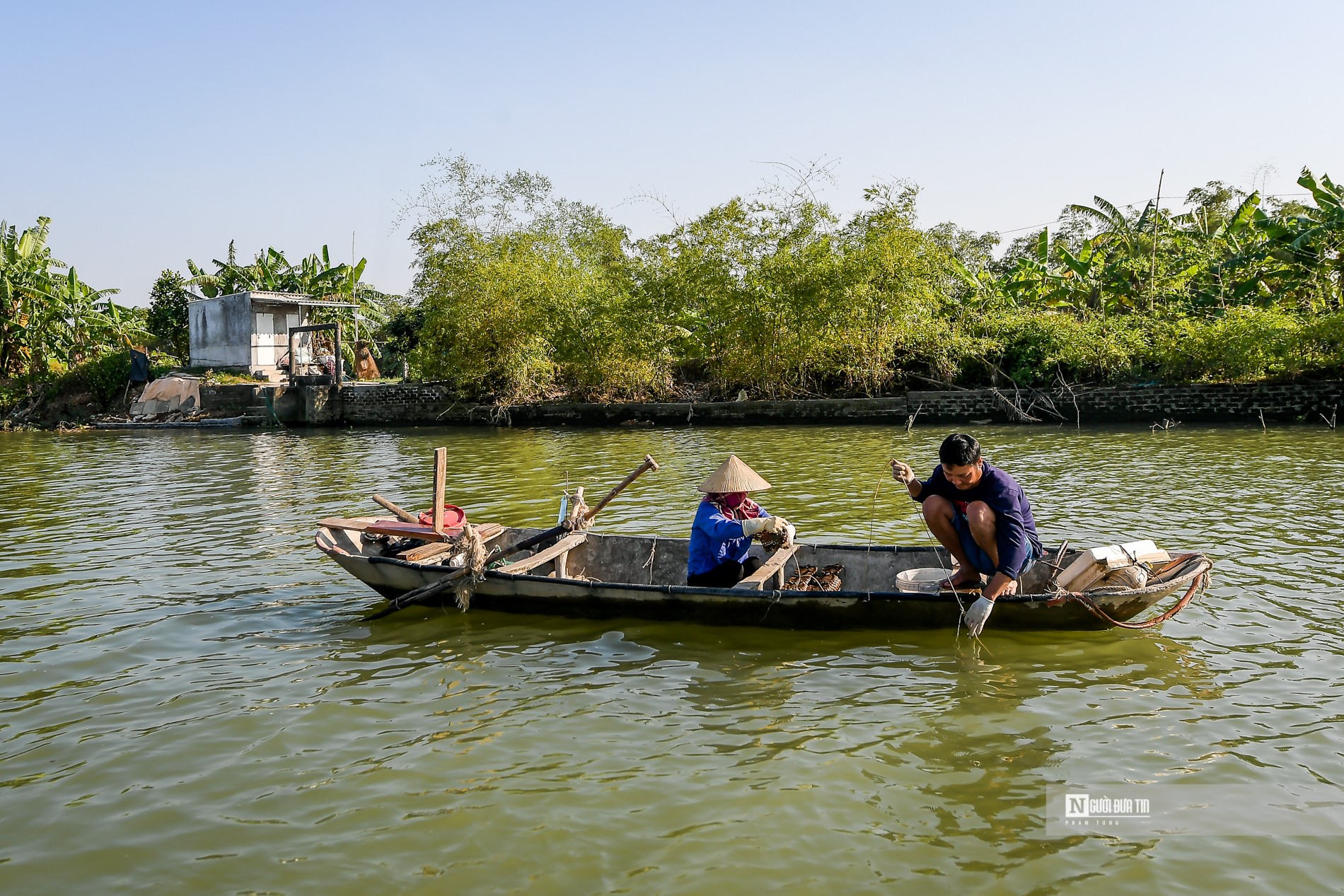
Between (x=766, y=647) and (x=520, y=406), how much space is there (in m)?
21.1

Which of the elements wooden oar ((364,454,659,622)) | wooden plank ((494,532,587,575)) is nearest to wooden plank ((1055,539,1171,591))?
wooden oar ((364,454,659,622))

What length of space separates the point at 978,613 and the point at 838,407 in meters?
18.0

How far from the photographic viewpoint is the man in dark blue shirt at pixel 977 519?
20.2ft

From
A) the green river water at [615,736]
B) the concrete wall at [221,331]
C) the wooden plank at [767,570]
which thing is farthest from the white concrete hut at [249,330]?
the wooden plank at [767,570]

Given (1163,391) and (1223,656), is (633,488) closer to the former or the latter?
(1223,656)

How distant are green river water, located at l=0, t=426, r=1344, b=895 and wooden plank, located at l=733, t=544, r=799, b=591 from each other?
36 centimetres

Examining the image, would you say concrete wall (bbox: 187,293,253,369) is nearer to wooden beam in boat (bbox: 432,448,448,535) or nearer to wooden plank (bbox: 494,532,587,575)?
wooden beam in boat (bbox: 432,448,448,535)

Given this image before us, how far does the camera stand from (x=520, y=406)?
88.7 feet

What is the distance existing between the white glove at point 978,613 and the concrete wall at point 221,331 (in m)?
29.8

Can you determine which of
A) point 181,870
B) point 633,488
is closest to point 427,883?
point 181,870

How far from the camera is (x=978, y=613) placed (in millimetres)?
6066

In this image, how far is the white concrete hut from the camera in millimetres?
31875

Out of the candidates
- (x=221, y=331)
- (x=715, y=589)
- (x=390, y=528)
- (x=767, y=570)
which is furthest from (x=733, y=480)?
(x=221, y=331)

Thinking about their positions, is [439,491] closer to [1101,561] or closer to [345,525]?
[345,525]
